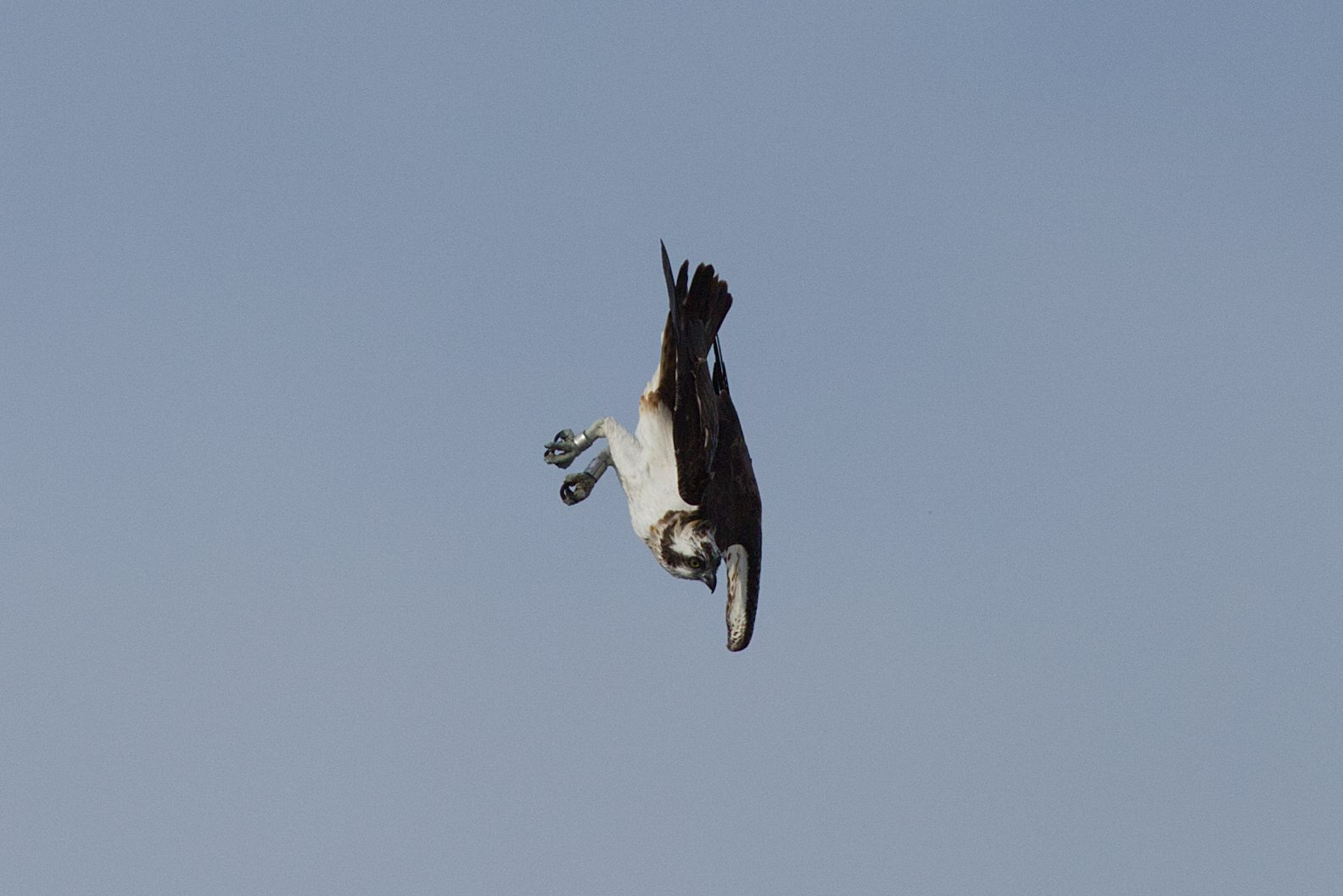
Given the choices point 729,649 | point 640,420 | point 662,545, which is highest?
point 640,420

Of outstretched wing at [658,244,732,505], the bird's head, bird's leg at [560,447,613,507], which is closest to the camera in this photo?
outstretched wing at [658,244,732,505]

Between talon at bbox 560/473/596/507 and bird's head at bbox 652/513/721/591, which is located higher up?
talon at bbox 560/473/596/507

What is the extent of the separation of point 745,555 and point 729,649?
79 centimetres

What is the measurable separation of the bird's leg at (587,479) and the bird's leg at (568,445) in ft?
0.73

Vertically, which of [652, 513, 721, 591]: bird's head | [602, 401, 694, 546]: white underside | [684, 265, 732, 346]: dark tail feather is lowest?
[652, 513, 721, 591]: bird's head

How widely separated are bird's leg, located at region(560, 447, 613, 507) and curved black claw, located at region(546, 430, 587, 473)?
0.31m

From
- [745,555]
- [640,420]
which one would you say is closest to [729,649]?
[745,555]

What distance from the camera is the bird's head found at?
1520cm

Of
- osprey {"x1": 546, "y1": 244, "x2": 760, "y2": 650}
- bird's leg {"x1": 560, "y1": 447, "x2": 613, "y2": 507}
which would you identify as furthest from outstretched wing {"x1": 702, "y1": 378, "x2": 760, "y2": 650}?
bird's leg {"x1": 560, "y1": 447, "x2": 613, "y2": 507}

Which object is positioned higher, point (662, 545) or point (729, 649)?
point (662, 545)

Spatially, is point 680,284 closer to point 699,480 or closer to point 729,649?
point 699,480

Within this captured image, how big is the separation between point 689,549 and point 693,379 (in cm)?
149

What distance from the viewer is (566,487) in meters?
16.3

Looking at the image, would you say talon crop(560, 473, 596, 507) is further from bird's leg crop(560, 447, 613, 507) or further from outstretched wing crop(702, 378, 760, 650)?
outstretched wing crop(702, 378, 760, 650)
